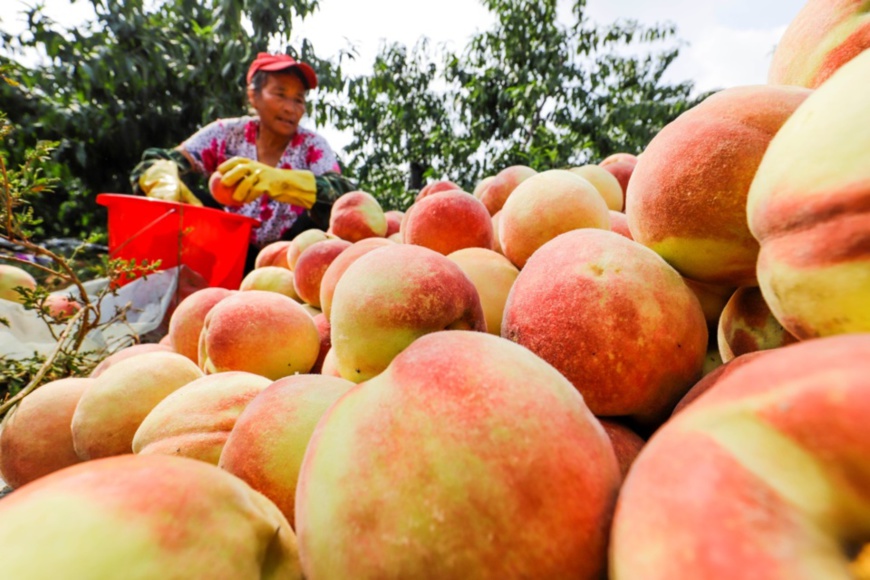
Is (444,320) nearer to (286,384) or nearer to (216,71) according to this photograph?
(286,384)

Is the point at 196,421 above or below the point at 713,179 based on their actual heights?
below

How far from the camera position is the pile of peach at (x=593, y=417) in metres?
0.32

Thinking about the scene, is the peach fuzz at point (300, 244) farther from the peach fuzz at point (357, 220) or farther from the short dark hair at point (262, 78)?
the short dark hair at point (262, 78)

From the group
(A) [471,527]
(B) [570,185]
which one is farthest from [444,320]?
(B) [570,185]

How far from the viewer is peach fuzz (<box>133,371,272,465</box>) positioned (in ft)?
2.85

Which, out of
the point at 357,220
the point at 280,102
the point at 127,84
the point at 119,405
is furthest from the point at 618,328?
the point at 127,84

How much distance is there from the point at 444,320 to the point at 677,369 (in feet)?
1.13

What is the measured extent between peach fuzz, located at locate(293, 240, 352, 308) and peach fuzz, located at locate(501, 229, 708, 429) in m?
1.04

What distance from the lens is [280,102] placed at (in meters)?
3.47

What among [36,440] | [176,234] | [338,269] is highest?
[338,269]

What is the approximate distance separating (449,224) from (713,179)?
2.68 feet

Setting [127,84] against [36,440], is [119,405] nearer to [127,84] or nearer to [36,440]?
[36,440]

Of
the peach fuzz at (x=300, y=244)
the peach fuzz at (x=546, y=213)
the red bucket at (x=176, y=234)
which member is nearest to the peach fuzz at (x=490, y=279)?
the peach fuzz at (x=546, y=213)

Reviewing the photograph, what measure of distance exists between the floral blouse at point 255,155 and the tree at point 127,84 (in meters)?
2.63
